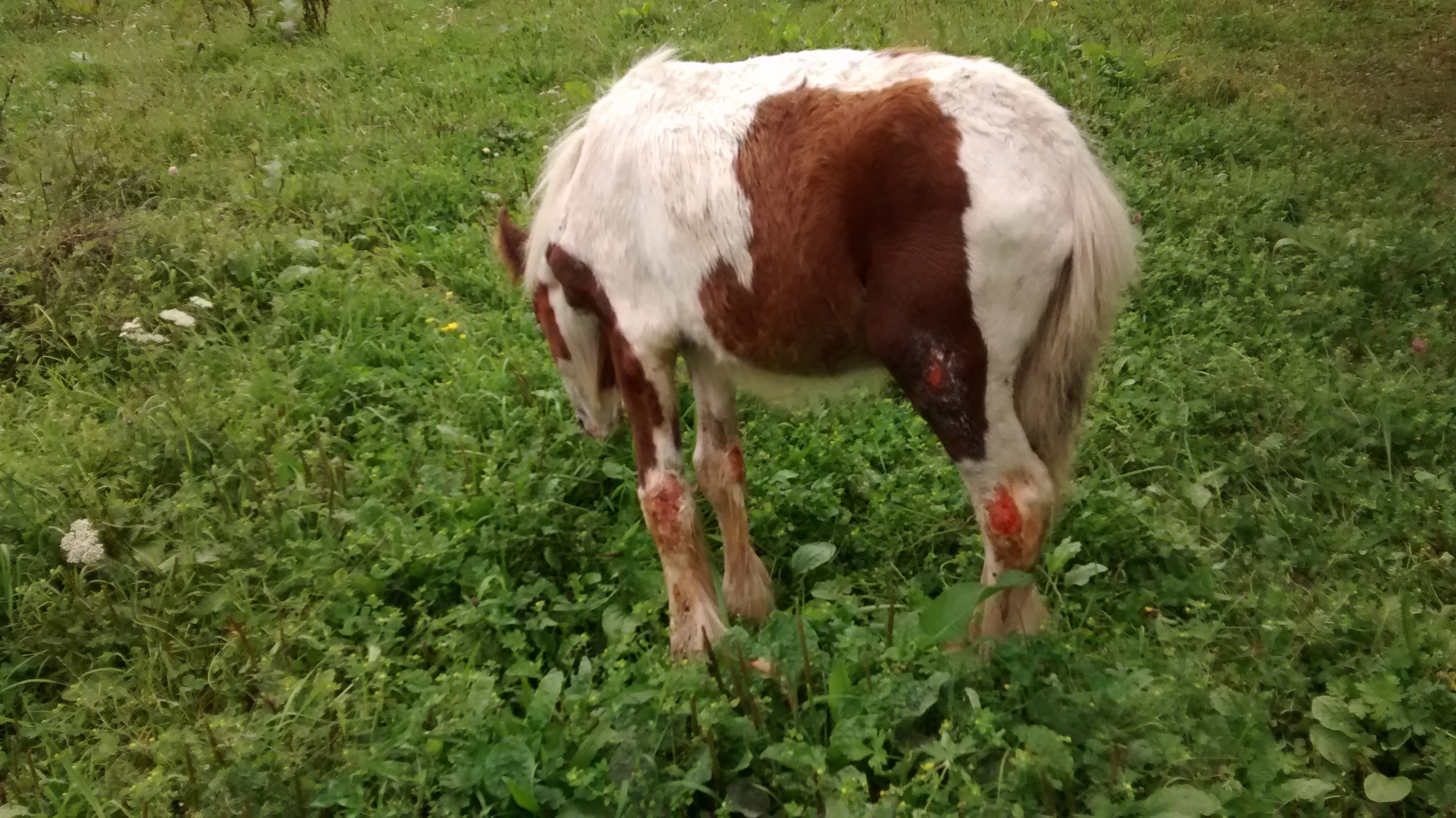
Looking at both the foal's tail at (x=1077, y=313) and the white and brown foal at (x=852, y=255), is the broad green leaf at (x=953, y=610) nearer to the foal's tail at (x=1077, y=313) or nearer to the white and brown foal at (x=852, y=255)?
the white and brown foal at (x=852, y=255)

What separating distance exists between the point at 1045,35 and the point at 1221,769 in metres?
5.39

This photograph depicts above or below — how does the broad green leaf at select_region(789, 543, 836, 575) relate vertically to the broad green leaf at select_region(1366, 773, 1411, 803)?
below

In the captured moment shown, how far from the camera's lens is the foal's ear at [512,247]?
2.86 metres

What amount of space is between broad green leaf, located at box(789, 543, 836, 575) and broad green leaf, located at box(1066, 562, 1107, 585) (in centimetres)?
72

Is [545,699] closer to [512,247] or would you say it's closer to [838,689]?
[838,689]

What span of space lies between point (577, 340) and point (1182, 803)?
6.42 ft

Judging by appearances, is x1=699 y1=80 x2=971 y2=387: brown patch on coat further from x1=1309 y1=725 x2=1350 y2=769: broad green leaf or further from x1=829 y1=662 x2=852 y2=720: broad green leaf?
x1=1309 y1=725 x2=1350 y2=769: broad green leaf

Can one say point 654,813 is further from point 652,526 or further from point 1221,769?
point 1221,769

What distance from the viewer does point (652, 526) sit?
2.49 m

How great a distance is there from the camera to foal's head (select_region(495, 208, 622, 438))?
2.55 meters

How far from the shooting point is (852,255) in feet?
6.59

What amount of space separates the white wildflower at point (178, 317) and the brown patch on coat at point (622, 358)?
221 cm

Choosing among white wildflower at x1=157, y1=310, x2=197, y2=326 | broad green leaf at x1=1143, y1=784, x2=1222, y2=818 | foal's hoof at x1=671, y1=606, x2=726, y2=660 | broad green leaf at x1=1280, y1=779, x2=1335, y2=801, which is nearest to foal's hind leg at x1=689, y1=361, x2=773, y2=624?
foal's hoof at x1=671, y1=606, x2=726, y2=660

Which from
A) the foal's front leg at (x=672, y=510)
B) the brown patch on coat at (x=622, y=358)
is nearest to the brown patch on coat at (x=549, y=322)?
the brown patch on coat at (x=622, y=358)
